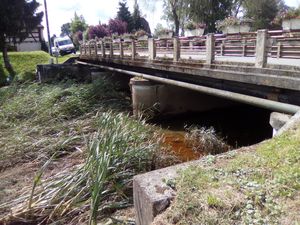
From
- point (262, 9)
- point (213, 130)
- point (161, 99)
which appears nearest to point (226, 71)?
point (213, 130)

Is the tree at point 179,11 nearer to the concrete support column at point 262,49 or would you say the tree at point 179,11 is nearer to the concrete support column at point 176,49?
the concrete support column at point 176,49

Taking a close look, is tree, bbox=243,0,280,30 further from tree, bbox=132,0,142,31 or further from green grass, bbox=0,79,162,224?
green grass, bbox=0,79,162,224

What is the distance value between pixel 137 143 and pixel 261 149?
3224 mm

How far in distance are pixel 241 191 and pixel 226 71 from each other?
509 centimetres

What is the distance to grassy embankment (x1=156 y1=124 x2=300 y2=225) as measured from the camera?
241 cm

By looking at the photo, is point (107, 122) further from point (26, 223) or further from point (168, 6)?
point (168, 6)

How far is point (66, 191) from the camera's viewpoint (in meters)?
4.51

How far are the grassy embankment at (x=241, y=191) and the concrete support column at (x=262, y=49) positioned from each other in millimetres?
3366

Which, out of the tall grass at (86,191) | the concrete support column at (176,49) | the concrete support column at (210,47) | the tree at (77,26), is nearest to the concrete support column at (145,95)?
the concrete support column at (176,49)

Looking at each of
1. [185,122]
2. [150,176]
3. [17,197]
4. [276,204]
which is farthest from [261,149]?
[185,122]

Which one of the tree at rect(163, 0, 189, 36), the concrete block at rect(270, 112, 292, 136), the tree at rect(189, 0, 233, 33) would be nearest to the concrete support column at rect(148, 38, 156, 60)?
the concrete block at rect(270, 112, 292, 136)

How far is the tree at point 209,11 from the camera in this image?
32.1 m

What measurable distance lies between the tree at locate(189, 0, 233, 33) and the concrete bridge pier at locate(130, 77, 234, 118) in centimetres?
2223

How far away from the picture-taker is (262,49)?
630 centimetres
